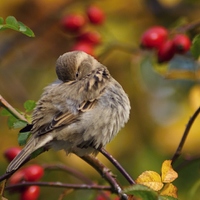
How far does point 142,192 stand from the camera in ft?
8.98

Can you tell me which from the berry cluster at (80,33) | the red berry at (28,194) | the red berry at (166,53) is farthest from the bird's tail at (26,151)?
Result: the berry cluster at (80,33)

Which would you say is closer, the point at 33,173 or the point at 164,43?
the point at 33,173

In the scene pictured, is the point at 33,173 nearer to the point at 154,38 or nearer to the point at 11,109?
the point at 11,109

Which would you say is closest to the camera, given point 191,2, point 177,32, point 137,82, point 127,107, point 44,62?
point 127,107

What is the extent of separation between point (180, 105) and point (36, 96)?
1298mm

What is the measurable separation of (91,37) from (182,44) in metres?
1.01

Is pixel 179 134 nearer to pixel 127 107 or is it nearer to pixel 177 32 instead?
pixel 177 32

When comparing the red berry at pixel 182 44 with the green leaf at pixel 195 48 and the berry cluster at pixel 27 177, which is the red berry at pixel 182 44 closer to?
the green leaf at pixel 195 48

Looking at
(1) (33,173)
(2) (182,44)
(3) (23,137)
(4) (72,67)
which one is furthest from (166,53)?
(3) (23,137)

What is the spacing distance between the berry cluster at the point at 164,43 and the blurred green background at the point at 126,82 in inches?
32.2

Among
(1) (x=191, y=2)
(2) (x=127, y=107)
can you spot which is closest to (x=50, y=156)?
(1) (x=191, y=2)

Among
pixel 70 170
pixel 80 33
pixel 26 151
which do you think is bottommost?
pixel 70 170

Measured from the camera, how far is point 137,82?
5.95 meters

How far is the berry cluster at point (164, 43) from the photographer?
4594mm
